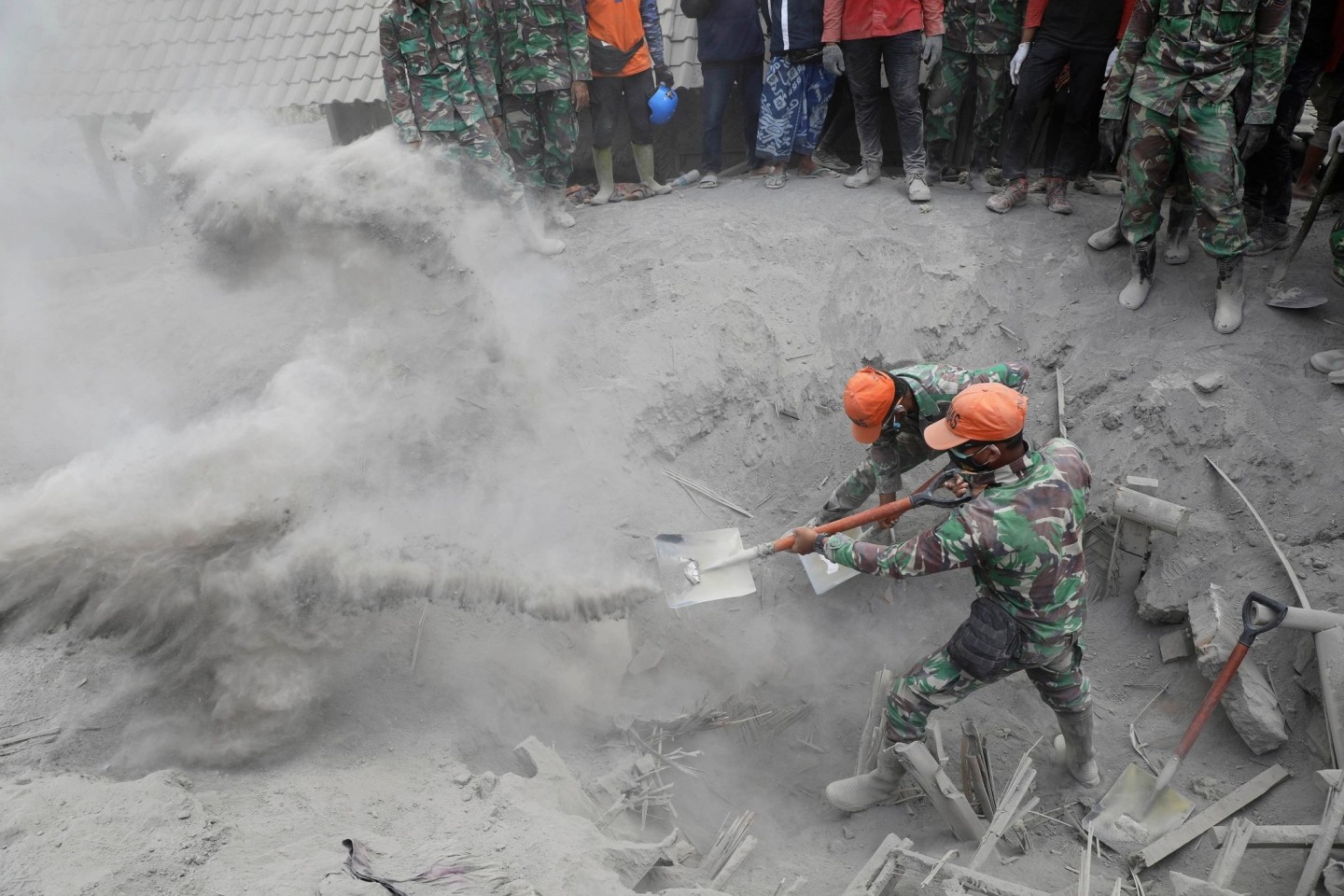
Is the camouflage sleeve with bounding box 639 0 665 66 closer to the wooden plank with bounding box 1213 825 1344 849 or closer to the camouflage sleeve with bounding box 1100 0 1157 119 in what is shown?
the camouflage sleeve with bounding box 1100 0 1157 119

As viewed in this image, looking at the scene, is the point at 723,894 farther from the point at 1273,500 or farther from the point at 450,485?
the point at 1273,500

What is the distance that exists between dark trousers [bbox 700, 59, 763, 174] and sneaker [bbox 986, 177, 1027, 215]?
2.08 m

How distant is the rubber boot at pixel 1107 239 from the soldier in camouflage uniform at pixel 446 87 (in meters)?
3.76

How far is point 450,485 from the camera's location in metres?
4.75

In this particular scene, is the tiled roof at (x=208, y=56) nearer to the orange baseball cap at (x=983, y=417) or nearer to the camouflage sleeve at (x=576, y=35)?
the camouflage sleeve at (x=576, y=35)

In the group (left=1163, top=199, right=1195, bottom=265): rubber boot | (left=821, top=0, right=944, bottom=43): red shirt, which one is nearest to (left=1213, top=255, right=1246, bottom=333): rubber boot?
(left=1163, top=199, right=1195, bottom=265): rubber boot

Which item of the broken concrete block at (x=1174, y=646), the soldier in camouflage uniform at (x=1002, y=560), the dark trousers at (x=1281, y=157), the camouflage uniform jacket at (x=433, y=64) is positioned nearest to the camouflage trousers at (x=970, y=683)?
the soldier in camouflage uniform at (x=1002, y=560)

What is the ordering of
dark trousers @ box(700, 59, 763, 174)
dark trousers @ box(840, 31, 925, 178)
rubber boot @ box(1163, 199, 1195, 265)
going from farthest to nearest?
dark trousers @ box(700, 59, 763, 174) < dark trousers @ box(840, 31, 925, 178) < rubber boot @ box(1163, 199, 1195, 265)

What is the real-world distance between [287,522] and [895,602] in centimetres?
332

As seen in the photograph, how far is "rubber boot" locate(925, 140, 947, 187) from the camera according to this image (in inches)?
273

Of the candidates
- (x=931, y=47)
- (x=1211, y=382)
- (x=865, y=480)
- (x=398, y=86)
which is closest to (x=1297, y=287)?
(x=1211, y=382)

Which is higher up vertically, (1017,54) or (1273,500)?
(1017,54)

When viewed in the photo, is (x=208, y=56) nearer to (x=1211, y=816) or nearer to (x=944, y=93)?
(x=944, y=93)

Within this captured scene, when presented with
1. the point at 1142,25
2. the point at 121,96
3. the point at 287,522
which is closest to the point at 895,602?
the point at 287,522
